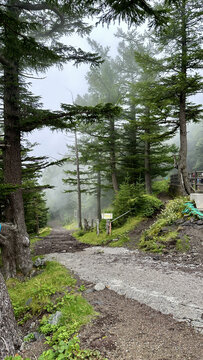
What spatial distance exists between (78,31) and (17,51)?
4064 millimetres

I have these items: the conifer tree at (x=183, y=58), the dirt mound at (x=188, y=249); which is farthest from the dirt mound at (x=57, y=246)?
the conifer tree at (x=183, y=58)

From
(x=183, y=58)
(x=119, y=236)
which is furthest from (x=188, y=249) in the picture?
(x=183, y=58)

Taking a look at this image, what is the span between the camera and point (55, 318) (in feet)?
11.5

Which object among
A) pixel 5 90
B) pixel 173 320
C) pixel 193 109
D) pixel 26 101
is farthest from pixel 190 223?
pixel 5 90

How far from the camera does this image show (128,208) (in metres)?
12.7

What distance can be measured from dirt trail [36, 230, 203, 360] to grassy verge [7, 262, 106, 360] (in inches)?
8.6

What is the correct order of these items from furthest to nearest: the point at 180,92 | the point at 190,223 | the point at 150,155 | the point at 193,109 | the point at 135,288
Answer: the point at 150,155 < the point at 193,109 < the point at 180,92 < the point at 190,223 < the point at 135,288

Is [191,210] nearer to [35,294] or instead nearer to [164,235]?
[164,235]

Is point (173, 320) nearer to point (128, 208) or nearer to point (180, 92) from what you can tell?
point (128, 208)

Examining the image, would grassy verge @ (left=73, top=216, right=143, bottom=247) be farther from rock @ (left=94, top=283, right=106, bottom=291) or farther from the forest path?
rock @ (left=94, top=283, right=106, bottom=291)

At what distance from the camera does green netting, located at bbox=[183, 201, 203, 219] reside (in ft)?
28.1

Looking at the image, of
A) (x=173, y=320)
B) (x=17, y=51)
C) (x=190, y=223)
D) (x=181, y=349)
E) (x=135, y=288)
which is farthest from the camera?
(x=190, y=223)

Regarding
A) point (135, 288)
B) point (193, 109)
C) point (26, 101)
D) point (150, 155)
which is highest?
point (193, 109)

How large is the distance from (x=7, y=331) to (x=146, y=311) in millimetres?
2539
